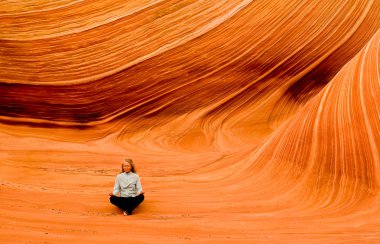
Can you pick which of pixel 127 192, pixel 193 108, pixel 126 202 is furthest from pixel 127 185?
pixel 193 108

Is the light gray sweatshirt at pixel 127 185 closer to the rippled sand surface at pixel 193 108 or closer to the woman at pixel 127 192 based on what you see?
the woman at pixel 127 192

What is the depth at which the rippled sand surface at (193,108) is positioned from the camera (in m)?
4.20

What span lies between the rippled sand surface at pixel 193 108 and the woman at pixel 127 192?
105 millimetres

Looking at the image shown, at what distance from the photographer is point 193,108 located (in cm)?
700

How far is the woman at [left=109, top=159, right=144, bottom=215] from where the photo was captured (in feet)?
13.1

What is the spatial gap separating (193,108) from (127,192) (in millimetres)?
3068

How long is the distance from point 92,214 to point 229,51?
3.98 metres

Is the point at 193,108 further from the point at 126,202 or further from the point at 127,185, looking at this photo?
the point at 126,202

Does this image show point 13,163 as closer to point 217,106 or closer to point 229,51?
point 217,106

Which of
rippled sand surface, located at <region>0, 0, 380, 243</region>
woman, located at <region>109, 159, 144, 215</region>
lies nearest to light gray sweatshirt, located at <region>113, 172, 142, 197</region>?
woman, located at <region>109, 159, 144, 215</region>

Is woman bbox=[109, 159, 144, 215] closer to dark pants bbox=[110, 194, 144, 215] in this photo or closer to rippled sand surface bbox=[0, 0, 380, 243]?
dark pants bbox=[110, 194, 144, 215]

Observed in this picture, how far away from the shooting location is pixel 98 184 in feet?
15.9

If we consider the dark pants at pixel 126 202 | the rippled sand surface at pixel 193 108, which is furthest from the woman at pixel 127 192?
the rippled sand surface at pixel 193 108

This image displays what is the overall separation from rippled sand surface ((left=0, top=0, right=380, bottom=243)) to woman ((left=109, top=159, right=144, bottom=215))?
105mm
